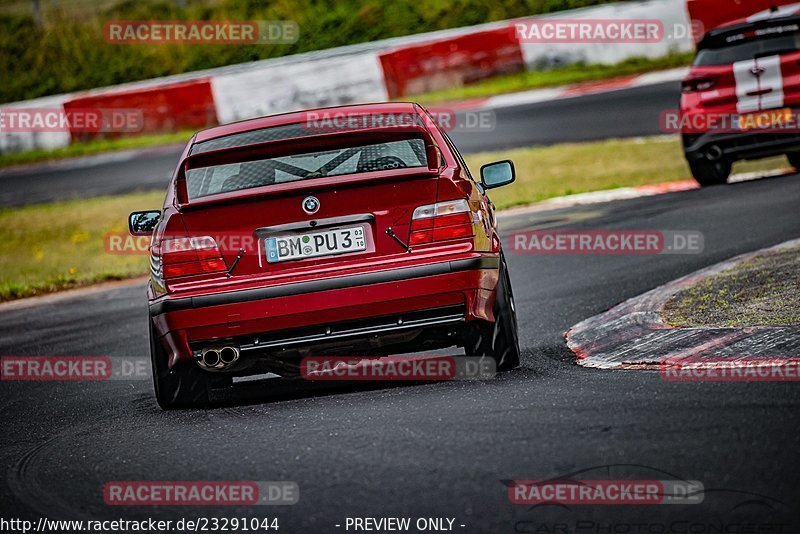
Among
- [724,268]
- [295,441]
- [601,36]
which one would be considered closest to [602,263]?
[724,268]

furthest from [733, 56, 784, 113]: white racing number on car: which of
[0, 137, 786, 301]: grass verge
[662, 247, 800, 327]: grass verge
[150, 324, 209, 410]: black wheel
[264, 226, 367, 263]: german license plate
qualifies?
[150, 324, 209, 410]: black wheel

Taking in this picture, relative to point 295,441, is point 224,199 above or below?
above

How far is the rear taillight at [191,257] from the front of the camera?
6512 mm

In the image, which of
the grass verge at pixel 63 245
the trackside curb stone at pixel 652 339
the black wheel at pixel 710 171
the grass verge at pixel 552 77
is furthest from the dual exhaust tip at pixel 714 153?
the grass verge at pixel 552 77

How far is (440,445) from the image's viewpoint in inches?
211

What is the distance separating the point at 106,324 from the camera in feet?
Result: 36.7

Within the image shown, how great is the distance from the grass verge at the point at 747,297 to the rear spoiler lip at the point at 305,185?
180 centimetres

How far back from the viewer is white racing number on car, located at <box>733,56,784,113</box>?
13.5 m

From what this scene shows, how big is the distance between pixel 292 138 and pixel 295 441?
1805 mm

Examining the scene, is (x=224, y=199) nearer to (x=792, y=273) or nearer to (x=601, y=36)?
(x=792, y=273)

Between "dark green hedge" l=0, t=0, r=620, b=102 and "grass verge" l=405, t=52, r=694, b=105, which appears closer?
"grass verge" l=405, t=52, r=694, b=105

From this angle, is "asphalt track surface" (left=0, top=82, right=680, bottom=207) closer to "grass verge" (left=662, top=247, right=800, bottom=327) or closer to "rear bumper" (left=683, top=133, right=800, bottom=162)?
"rear bumper" (left=683, top=133, right=800, bottom=162)

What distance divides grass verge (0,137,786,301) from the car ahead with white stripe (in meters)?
2.39

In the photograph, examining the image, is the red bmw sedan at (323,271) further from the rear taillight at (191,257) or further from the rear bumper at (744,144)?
the rear bumper at (744,144)
